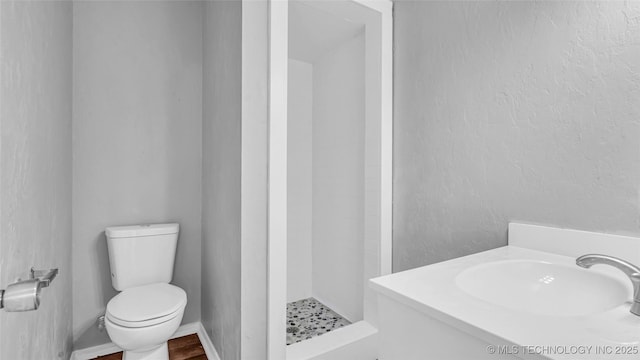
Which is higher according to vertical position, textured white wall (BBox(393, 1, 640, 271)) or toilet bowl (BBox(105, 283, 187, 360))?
textured white wall (BBox(393, 1, 640, 271))

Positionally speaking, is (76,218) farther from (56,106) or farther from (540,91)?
(540,91)

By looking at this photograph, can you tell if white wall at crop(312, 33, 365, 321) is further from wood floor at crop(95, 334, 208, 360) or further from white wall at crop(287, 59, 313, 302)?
wood floor at crop(95, 334, 208, 360)

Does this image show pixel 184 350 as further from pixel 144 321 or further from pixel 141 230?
pixel 141 230

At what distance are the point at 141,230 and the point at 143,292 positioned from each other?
37cm

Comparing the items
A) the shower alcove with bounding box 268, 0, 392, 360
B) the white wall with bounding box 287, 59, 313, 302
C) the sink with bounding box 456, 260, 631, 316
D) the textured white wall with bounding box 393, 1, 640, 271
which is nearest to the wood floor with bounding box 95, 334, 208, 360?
the shower alcove with bounding box 268, 0, 392, 360

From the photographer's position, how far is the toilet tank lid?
185cm

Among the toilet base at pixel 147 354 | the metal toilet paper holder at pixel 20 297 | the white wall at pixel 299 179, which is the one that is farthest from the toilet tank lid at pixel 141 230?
the metal toilet paper holder at pixel 20 297

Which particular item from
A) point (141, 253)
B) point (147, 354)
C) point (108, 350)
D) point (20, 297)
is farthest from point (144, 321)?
point (20, 297)

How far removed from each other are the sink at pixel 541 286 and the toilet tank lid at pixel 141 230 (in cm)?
176

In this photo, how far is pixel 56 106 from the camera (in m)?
1.46

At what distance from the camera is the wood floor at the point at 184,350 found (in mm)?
1907

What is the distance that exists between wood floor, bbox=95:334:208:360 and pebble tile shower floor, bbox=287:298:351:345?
567mm

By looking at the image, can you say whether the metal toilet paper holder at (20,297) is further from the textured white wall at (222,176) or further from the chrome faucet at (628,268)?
the chrome faucet at (628,268)

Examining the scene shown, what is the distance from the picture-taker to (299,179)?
2807mm
